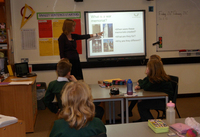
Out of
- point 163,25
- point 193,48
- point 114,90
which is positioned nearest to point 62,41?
point 114,90

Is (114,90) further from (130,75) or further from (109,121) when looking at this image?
(130,75)

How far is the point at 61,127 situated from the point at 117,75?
3.62 metres

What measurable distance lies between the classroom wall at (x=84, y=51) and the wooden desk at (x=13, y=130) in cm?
275

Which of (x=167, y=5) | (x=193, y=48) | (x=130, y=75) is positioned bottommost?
(x=130, y=75)

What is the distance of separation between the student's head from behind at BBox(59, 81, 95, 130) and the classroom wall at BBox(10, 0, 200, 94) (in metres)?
3.38

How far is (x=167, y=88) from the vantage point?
283 centimetres

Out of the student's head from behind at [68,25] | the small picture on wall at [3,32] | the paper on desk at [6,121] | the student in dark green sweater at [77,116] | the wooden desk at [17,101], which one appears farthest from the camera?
the small picture on wall at [3,32]

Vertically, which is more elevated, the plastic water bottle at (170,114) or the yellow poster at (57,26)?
the yellow poster at (57,26)

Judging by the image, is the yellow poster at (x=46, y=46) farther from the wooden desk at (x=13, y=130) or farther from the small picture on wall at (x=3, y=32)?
the wooden desk at (x=13, y=130)

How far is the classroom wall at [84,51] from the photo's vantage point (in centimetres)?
451

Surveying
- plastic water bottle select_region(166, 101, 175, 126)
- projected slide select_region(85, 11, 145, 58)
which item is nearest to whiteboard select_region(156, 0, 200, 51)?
projected slide select_region(85, 11, 145, 58)

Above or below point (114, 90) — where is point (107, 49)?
above

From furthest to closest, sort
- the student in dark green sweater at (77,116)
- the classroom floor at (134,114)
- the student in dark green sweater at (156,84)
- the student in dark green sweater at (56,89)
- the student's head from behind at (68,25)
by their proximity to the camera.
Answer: the student's head from behind at (68,25) → the classroom floor at (134,114) → the student in dark green sweater at (156,84) → the student in dark green sweater at (56,89) → the student in dark green sweater at (77,116)

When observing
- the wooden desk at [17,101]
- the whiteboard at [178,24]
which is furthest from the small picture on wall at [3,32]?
the whiteboard at [178,24]
